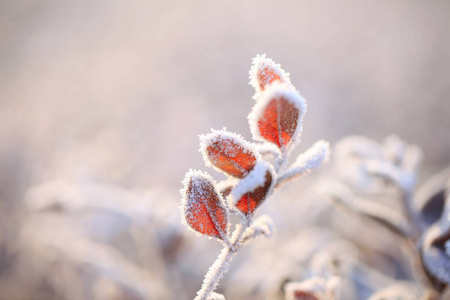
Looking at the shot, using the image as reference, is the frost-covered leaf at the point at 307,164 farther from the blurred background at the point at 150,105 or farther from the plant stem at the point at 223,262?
the blurred background at the point at 150,105

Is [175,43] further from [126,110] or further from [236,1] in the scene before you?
[126,110]

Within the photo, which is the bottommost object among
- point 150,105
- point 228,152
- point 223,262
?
point 223,262

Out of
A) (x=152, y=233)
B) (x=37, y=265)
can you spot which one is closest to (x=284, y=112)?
(x=152, y=233)

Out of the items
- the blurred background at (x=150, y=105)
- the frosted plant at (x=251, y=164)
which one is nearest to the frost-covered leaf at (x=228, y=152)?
the frosted plant at (x=251, y=164)

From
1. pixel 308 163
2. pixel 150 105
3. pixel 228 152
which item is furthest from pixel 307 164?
pixel 150 105

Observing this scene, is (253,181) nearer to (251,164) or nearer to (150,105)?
(251,164)

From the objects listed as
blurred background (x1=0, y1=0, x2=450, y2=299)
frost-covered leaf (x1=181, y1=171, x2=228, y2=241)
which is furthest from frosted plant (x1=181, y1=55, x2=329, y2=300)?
blurred background (x1=0, y1=0, x2=450, y2=299)

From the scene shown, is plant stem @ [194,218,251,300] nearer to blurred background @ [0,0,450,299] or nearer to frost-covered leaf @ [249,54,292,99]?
frost-covered leaf @ [249,54,292,99]
